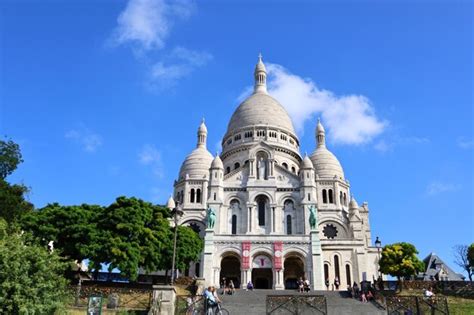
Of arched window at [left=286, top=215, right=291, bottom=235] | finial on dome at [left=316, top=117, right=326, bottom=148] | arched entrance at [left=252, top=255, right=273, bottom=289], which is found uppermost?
finial on dome at [left=316, top=117, right=326, bottom=148]

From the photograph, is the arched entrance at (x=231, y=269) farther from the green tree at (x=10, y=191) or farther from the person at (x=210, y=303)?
the person at (x=210, y=303)

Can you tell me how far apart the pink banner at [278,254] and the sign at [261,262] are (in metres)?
0.94

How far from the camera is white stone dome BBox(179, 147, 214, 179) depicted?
61438 mm

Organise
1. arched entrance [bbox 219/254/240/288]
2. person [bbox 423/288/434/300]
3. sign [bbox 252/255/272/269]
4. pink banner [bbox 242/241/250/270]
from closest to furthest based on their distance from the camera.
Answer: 1. person [bbox 423/288/434/300]
2. pink banner [bbox 242/241/250/270]
3. sign [bbox 252/255/272/269]
4. arched entrance [bbox 219/254/240/288]

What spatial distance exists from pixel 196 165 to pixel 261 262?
21.0 m

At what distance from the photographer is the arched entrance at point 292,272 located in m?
47.8

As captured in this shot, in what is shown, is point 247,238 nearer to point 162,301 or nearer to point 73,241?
point 73,241

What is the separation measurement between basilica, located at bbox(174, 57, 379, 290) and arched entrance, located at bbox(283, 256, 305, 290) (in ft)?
0.32

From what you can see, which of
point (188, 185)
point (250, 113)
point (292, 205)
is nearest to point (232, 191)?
point (292, 205)

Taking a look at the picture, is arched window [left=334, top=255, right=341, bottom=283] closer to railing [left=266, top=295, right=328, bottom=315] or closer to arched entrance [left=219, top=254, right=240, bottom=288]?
arched entrance [left=219, top=254, right=240, bottom=288]

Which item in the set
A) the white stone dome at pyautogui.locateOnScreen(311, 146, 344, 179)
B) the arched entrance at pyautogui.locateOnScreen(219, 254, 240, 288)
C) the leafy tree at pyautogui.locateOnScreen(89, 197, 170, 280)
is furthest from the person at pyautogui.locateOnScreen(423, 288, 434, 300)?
the white stone dome at pyautogui.locateOnScreen(311, 146, 344, 179)

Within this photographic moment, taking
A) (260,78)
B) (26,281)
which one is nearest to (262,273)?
(26,281)

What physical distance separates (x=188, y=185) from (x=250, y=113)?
42.2ft

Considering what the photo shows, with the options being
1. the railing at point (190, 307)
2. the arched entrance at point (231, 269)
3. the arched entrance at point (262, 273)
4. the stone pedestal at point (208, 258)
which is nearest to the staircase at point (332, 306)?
the railing at point (190, 307)
